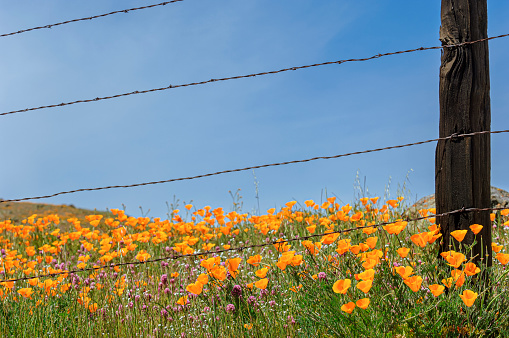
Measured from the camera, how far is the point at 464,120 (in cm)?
315

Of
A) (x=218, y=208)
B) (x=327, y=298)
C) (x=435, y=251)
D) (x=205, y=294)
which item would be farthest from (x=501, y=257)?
(x=218, y=208)

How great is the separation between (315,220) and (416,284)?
4244 millimetres

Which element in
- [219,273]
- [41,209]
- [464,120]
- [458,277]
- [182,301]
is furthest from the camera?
[41,209]

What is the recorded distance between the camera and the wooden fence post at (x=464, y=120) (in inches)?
125

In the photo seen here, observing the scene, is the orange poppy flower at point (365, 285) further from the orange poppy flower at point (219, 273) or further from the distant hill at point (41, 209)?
the distant hill at point (41, 209)

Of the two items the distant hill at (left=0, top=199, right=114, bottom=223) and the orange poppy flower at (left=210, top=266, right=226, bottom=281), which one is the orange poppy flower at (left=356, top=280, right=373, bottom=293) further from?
the distant hill at (left=0, top=199, right=114, bottom=223)

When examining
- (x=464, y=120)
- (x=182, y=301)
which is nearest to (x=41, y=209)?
(x=182, y=301)

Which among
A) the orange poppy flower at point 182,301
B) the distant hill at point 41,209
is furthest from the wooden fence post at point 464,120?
the distant hill at point 41,209

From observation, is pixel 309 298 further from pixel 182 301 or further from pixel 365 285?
pixel 182 301

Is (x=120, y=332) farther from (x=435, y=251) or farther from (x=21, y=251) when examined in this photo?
(x=21, y=251)

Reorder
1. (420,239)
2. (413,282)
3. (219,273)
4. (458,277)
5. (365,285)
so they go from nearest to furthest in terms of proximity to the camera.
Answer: (365,285) → (413,282) → (458,277) → (420,239) → (219,273)

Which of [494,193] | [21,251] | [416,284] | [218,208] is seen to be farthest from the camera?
[494,193]

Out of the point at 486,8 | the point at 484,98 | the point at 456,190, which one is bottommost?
the point at 456,190

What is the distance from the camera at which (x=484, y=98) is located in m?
3.25
